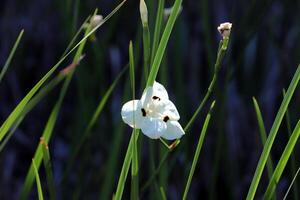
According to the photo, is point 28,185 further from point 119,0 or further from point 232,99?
point 232,99

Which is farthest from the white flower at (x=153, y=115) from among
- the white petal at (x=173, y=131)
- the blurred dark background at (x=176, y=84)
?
the blurred dark background at (x=176, y=84)

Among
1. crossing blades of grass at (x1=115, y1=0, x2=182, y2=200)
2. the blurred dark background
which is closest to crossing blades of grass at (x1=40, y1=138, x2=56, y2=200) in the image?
crossing blades of grass at (x1=115, y1=0, x2=182, y2=200)

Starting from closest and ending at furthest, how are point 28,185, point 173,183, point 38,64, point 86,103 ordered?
point 28,185
point 86,103
point 173,183
point 38,64

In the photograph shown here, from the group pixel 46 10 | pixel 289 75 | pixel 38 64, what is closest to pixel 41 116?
pixel 38 64

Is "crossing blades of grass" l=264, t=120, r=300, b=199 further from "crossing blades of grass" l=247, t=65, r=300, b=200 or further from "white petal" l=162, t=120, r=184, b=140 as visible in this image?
"white petal" l=162, t=120, r=184, b=140

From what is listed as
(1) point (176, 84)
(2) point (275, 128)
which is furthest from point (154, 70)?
(1) point (176, 84)
